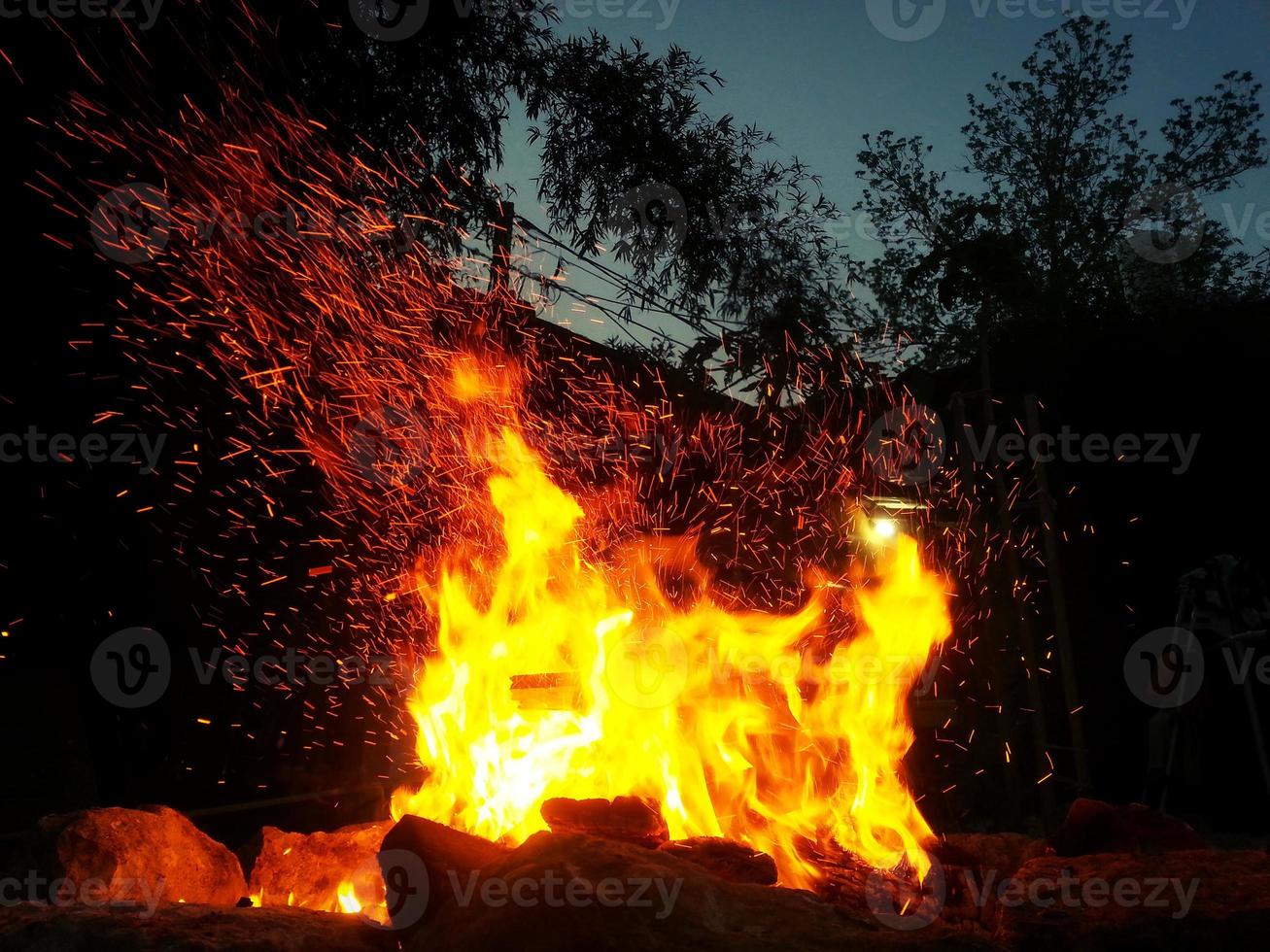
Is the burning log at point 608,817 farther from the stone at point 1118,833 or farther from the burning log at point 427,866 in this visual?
the stone at point 1118,833

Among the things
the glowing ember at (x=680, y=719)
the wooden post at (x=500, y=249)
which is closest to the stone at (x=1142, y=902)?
the glowing ember at (x=680, y=719)

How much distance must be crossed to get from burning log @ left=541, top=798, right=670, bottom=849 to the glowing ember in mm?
508

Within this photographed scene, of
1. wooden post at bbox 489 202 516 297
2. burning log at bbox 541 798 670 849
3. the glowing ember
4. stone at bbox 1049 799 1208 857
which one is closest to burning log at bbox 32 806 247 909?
the glowing ember

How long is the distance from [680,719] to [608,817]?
3.20ft

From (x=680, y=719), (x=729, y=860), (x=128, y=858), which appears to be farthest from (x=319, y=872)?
(x=729, y=860)

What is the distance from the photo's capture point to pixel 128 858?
13.6 ft

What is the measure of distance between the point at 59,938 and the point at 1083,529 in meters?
10.6

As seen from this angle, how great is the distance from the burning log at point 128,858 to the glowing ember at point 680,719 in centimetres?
107

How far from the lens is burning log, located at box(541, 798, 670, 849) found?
4281mm

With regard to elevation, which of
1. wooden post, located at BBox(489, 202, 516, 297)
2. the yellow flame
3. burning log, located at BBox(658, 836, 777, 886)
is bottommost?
the yellow flame

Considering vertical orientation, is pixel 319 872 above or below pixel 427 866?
below

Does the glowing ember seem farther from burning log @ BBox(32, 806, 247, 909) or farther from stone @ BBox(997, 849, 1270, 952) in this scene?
burning log @ BBox(32, 806, 247, 909)

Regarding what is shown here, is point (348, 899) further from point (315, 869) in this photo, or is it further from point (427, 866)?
point (427, 866)

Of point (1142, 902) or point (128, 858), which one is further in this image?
point (128, 858)
